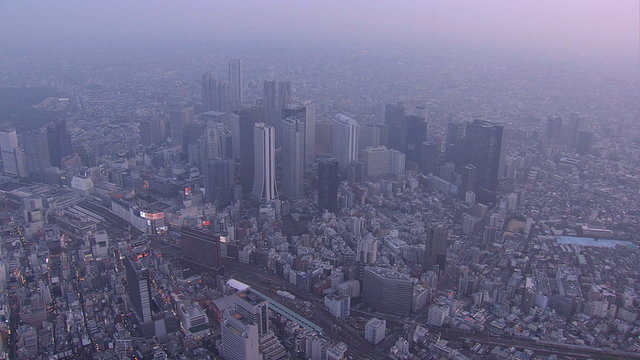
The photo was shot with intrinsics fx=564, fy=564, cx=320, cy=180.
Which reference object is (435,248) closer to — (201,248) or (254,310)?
(254,310)

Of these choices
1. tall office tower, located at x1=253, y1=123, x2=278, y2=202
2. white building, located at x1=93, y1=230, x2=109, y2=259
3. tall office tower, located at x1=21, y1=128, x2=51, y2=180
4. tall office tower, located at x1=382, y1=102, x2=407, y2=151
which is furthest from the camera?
tall office tower, located at x1=382, y1=102, x2=407, y2=151

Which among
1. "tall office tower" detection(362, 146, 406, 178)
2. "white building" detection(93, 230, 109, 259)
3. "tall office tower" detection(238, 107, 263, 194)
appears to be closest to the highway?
"white building" detection(93, 230, 109, 259)

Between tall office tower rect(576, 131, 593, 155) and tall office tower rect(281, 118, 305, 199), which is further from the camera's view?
tall office tower rect(576, 131, 593, 155)

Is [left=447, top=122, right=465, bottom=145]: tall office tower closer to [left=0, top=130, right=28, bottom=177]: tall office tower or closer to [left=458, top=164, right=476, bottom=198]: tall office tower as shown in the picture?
[left=458, top=164, right=476, bottom=198]: tall office tower

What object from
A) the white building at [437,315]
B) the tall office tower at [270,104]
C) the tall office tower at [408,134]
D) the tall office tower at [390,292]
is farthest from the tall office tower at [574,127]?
the white building at [437,315]

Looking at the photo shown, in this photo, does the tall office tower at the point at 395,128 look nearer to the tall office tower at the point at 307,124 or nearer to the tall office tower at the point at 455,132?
the tall office tower at the point at 455,132

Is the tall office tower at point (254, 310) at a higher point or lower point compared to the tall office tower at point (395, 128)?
lower

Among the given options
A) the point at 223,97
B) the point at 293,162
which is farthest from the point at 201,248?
the point at 223,97
